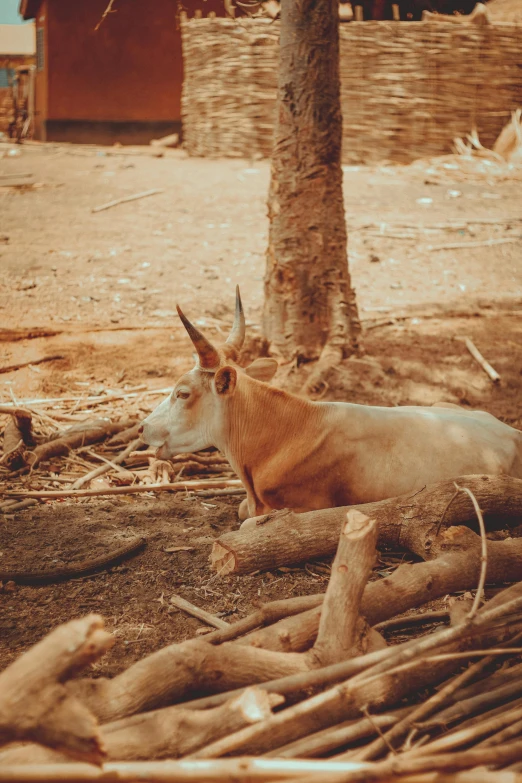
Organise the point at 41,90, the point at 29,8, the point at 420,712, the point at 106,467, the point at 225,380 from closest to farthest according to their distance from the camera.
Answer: the point at 420,712, the point at 225,380, the point at 106,467, the point at 41,90, the point at 29,8

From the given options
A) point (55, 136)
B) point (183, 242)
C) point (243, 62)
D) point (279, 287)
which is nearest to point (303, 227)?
point (279, 287)

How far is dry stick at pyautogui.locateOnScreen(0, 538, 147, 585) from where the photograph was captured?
14.1ft

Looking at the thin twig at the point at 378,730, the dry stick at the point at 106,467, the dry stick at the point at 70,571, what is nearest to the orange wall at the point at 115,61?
the dry stick at the point at 106,467

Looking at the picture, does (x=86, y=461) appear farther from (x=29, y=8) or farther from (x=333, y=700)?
(x=29, y=8)

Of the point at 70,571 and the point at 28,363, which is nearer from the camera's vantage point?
the point at 70,571

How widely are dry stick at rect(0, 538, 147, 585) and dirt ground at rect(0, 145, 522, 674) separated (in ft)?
0.16

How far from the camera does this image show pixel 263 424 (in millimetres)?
5230

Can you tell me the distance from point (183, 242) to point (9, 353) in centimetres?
438

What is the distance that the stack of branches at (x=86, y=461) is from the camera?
5.73 m

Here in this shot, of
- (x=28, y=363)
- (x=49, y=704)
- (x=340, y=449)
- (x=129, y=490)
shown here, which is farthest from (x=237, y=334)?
(x=49, y=704)

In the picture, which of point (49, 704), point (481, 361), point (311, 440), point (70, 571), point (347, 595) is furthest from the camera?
point (481, 361)

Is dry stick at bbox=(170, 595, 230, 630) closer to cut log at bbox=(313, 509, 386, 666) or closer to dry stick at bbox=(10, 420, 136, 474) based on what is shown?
cut log at bbox=(313, 509, 386, 666)

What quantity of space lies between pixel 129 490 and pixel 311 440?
1.37 meters

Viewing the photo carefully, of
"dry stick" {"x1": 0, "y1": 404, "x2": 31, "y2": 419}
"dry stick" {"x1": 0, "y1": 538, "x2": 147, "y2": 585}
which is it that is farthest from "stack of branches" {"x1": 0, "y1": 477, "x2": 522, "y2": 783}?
"dry stick" {"x1": 0, "y1": 404, "x2": 31, "y2": 419}
